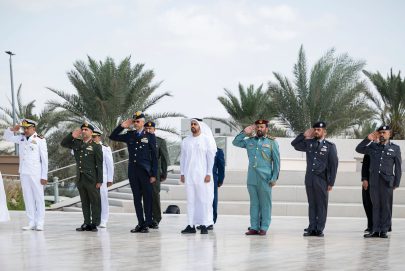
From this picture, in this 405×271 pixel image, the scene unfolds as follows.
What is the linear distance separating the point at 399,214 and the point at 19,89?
69.1 ft

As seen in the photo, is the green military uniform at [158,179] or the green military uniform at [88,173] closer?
the green military uniform at [88,173]

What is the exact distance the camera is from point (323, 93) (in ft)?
105

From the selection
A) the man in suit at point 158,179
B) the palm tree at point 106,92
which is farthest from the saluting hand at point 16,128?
the palm tree at point 106,92

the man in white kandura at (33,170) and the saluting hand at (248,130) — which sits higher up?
the saluting hand at (248,130)

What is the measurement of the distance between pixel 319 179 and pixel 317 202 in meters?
0.37

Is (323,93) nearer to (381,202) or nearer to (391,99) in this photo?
(391,99)

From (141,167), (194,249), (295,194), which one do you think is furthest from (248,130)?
(295,194)

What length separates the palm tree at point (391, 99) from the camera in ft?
112

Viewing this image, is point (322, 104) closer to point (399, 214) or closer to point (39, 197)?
point (399, 214)

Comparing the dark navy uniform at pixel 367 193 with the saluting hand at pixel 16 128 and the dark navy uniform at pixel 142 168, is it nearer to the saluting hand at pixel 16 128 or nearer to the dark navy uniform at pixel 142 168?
the dark navy uniform at pixel 142 168

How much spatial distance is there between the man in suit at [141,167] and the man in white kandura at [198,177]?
57 cm

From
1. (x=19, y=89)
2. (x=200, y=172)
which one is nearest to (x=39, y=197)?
(x=200, y=172)

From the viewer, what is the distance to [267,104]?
3388 cm

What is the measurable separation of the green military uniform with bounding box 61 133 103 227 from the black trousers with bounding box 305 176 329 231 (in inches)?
141
